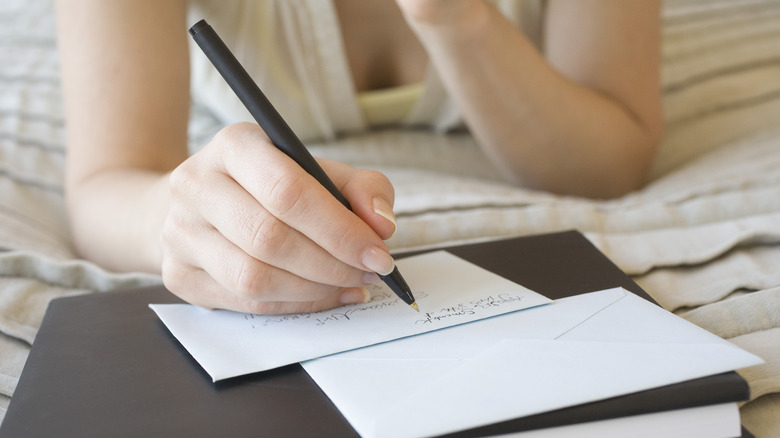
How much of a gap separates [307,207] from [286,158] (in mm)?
33

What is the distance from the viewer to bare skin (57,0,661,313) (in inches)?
17.1

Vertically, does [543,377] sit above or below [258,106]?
below

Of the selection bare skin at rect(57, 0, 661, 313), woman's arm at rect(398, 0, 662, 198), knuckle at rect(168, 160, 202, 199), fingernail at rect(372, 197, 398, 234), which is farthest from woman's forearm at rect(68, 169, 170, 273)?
woman's arm at rect(398, 0, 662, 198)

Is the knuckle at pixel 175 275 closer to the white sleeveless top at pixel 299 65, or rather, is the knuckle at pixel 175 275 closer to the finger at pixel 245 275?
the finger at pixel 245 275

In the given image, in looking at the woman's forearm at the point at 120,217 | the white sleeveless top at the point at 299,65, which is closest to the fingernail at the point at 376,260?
the woman's forearm at the point at 120,217

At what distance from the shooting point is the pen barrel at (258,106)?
430 millimetres

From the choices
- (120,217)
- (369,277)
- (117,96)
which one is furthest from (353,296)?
(117,96)

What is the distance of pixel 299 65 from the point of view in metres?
0.96

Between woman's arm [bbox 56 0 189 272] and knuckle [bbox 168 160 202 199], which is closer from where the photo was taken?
knuckle [bbox 168 160 202 199]

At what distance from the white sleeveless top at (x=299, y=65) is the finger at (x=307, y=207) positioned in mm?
549

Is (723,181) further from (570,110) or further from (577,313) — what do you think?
(577,313)

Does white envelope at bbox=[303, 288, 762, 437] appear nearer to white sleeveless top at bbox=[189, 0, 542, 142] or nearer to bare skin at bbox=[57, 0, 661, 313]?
bare skin at bbox=[57, 0, 661, 313]

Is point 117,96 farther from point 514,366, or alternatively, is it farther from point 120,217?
point 514,366

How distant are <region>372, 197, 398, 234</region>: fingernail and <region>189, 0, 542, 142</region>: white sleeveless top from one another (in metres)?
0.55
